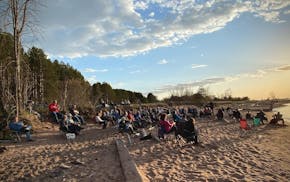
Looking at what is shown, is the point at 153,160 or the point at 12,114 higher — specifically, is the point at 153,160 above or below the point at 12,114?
below

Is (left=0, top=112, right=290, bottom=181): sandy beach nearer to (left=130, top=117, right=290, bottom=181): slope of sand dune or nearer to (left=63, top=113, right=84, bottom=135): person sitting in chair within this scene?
(left=130, top=117, right=290, bottom=181): slope of sand dune

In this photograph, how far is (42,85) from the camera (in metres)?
35.2

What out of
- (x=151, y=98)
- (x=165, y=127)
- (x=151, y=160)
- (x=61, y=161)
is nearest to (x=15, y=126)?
(x=61, y=161)

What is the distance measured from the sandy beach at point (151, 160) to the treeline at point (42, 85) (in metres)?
6.10

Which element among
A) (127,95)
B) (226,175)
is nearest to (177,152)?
(226,175)

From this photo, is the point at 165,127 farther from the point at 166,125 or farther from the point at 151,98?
the point at 151,98

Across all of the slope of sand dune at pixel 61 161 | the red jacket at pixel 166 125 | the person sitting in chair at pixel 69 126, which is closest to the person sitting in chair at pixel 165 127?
the red jacket at pixel 166 125

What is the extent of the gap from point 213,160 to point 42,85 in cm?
3155

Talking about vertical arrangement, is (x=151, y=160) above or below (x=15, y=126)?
below

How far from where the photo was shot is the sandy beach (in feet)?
20.1

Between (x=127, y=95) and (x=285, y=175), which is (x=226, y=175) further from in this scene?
(x=127, y=95)

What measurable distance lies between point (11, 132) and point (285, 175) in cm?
1006

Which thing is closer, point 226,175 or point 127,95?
point 226,175

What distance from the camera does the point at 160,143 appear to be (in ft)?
32.5
